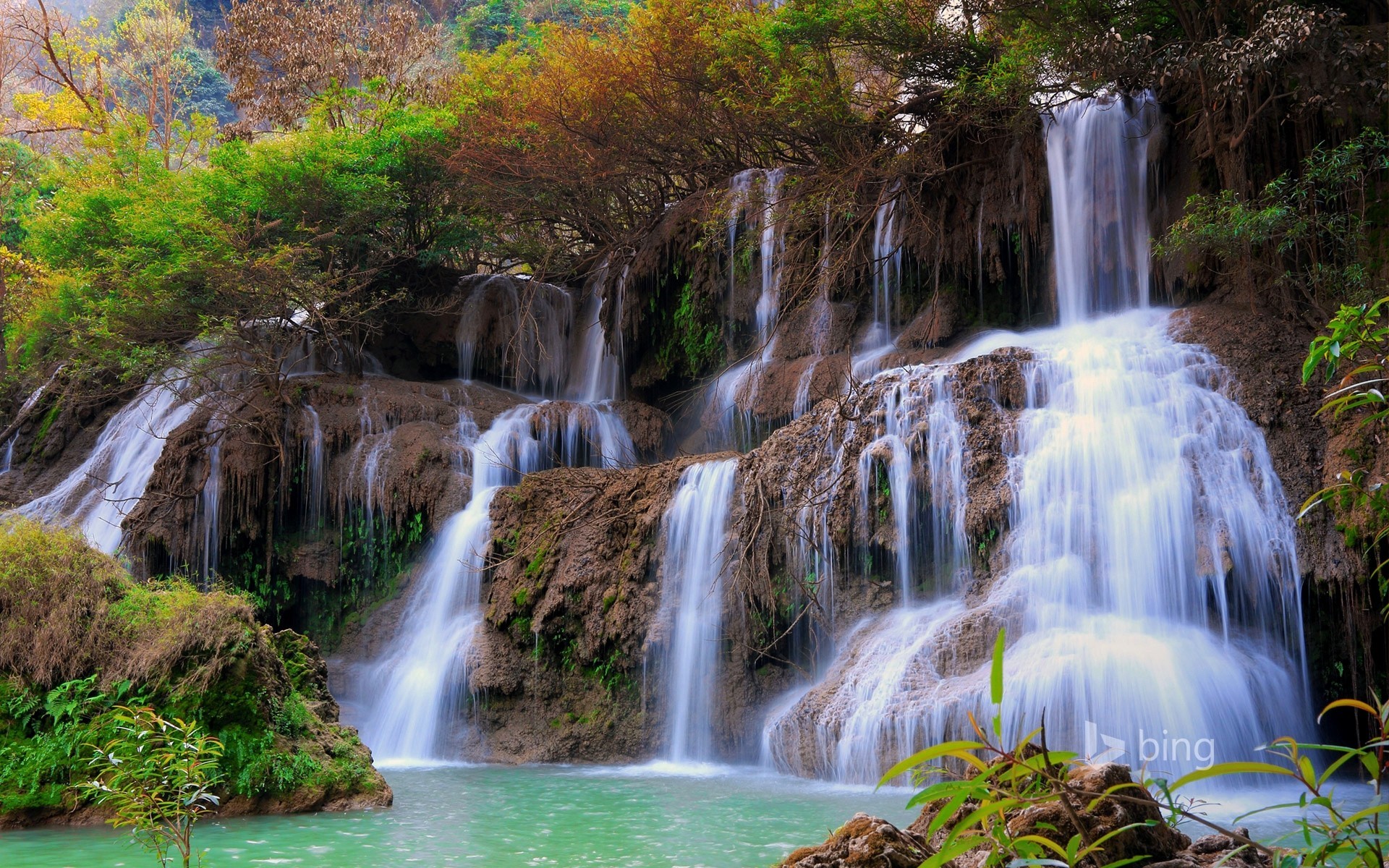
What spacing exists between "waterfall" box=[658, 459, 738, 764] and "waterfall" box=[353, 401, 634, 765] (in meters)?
2.58

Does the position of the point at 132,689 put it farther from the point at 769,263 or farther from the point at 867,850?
the point at 769,263

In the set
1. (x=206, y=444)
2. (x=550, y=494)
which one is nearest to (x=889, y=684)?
(x=550, y=494)

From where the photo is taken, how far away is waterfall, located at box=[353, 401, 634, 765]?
12.1 meters

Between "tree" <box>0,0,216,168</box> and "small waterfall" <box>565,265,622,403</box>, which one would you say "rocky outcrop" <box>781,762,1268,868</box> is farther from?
"tree" <box>0,0,216,168</box>

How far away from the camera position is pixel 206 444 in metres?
15.6

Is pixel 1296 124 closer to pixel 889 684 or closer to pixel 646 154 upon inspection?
pixel 889 684

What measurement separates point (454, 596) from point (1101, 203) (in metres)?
9.73

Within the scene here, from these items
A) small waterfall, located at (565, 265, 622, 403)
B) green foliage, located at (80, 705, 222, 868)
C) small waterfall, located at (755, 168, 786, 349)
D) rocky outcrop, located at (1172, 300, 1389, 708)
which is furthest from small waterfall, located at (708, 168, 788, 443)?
green foliage, located at (80, 705, 222, 868)

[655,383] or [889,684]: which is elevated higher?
[655,383]

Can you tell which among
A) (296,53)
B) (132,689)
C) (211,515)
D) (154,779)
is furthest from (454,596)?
(296,53)

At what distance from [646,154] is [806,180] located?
12.7 ft

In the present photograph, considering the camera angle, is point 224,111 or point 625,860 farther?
point 224,111

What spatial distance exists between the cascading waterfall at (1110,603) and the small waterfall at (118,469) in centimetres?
1133

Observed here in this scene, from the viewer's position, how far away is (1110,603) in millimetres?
9391
